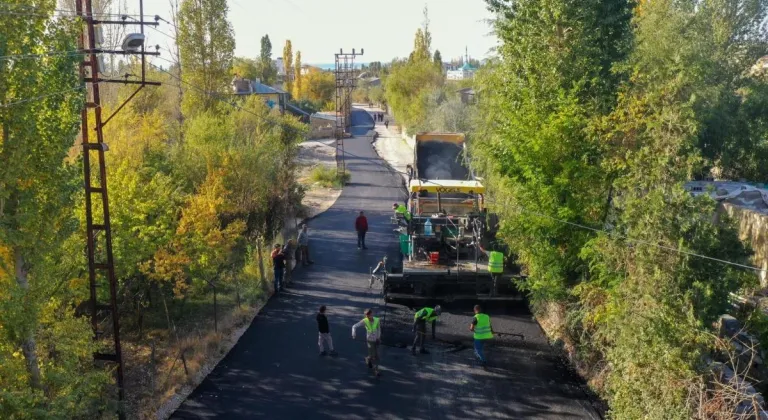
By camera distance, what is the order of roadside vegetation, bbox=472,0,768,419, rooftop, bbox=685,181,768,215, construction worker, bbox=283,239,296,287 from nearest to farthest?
roadside vegetation, bbox=472,0,768,419, rooftop, bbox=685,181,768,215, construction worker, bbox=283,239,296,287

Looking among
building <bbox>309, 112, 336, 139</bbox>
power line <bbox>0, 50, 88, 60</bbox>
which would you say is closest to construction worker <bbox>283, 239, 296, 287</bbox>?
power line <bbox>0, 50, 88, 60</bbox>

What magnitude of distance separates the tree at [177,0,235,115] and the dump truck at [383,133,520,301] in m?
12.9

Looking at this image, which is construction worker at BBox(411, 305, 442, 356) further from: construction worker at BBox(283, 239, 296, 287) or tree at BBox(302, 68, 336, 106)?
tree at BBox(302, 68, 336, 106)

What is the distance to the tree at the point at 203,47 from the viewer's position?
2738cm

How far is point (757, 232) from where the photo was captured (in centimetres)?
1542

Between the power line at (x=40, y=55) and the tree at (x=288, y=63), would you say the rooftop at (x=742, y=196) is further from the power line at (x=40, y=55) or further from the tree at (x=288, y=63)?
the tree at (x=288, y=63)

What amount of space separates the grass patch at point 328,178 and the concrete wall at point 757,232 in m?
22.1

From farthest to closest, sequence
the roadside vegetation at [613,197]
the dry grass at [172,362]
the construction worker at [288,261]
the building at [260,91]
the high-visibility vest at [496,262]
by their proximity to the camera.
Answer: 1. the building at [260,91]
2. the construction worker at [288,261]
3. the high-visibility vest at [496,262]
4. the dry grass at [172,362]
5. the roadside vegetation at [613,197]

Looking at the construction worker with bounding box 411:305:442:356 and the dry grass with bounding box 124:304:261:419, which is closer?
the dry grass with bounding box 124:304:261:419

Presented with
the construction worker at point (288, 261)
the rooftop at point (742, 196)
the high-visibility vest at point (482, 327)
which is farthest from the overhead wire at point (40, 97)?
the rooftop at point (742, 196)

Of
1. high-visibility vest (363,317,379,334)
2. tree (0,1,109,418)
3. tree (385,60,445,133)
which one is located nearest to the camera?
tree (0,1,109,418)

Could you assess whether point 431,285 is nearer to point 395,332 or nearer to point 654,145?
point 395,332

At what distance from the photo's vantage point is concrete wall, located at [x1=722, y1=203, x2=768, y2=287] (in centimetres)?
1500

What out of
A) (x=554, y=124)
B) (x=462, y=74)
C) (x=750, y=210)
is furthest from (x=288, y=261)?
(x=462, y=74)
